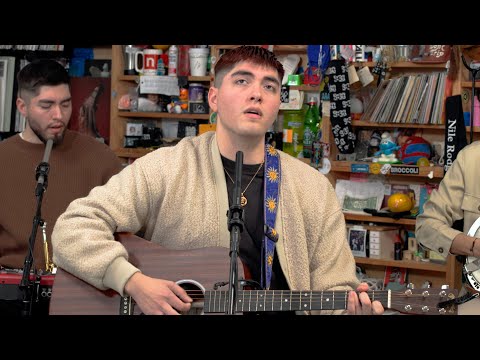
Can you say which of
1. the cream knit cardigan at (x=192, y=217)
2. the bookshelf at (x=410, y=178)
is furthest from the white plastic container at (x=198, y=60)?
the cream knit cardigan at (x=192, y=217)

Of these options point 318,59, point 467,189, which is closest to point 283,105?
point 318,59

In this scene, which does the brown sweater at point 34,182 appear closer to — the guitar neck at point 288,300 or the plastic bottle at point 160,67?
the guitar neck at point 288,300

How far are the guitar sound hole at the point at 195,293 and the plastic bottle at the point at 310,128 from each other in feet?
9.81

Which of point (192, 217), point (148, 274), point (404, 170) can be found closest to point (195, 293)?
point (148, 274)

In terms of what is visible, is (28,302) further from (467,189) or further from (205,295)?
(467,189)

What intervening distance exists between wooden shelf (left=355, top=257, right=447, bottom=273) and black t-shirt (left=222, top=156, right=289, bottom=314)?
255cm

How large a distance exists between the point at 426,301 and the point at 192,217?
0.82 metres

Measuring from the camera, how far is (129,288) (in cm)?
246

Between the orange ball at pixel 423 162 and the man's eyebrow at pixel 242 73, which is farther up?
the man's eyebrow at pixel 242 73

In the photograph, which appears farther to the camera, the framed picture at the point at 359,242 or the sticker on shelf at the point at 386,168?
the framed picture at the point at 359,242

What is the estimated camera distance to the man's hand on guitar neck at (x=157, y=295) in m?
2.40

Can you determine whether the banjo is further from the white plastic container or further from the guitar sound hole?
the white plastic container

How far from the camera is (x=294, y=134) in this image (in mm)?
5535
